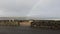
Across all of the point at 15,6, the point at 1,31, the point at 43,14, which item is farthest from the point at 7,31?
the point at 43,14

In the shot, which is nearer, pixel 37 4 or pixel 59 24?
pixel 59 24

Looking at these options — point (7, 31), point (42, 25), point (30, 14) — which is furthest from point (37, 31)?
point (7, 31)

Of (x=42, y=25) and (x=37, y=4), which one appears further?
(x=37, y=4)

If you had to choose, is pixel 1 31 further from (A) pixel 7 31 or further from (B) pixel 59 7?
(B) pixel 59 7

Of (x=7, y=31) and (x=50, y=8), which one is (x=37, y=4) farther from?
(x=7, y=31)

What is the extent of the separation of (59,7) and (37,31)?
56cm

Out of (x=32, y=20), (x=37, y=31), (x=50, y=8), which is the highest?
(x=50, y=8)

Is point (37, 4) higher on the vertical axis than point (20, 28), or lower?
higher

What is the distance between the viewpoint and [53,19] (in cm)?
278

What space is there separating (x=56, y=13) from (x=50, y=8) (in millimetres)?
141

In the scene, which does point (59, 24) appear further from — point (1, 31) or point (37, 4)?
point (1, 31)

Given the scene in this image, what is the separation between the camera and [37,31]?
2844 mm

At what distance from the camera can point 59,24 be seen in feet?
9.14

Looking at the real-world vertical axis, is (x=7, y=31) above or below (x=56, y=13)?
below
